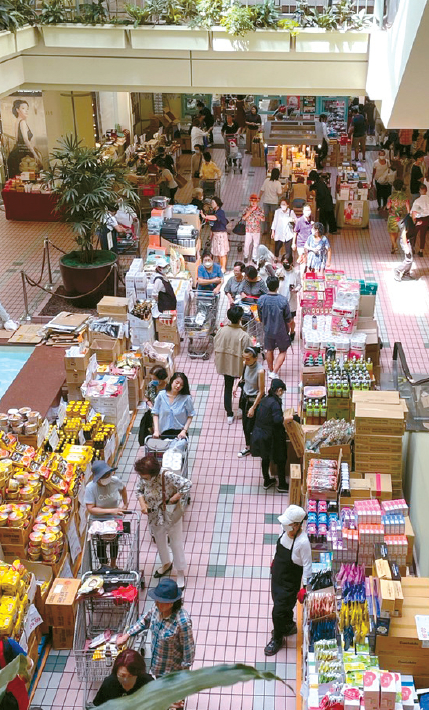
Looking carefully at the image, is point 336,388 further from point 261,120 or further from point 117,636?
point 261,120

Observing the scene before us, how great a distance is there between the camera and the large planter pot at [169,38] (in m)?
13.7

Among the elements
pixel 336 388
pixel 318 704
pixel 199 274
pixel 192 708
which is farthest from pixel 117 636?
pixel 199 274

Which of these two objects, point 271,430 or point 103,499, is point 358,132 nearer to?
point 271,430

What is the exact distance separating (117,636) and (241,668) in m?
5.88

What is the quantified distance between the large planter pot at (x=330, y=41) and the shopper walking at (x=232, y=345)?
5959 mm

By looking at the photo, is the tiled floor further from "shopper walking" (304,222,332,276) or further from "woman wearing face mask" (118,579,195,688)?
"shopper walking" (304,222,332,276)

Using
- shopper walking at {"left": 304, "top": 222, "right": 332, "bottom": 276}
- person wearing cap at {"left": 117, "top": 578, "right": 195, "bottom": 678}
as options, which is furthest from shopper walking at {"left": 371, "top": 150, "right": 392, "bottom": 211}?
person wearing cap at {"left": 117, "top": 578, "right": 195, "bottom": 678}

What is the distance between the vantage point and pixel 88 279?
13.4 metres

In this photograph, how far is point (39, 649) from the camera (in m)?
6.95

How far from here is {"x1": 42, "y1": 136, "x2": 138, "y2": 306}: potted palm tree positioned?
42.4 ft

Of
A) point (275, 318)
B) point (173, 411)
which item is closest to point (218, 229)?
point (275, 318)

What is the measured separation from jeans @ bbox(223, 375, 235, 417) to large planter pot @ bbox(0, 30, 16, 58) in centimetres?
641

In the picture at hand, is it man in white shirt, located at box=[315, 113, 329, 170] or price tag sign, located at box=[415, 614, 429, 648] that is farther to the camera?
man in white shirt, located at box=[315, 113, 329, 170]

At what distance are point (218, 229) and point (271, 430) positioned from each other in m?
6.35
